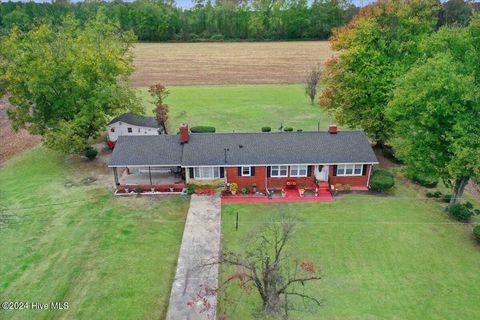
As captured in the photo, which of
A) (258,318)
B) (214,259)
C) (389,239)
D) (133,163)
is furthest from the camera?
(133,163)

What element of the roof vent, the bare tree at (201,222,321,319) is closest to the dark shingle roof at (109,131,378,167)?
the roof vent

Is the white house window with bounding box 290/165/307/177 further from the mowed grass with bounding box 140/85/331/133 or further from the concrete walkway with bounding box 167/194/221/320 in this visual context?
the mowed grass with bounding box 140/85/331/133

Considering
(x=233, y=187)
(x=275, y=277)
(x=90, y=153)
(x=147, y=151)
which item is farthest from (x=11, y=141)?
(x=275, y=277)

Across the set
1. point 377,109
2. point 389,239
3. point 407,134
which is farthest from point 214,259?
point 377,109

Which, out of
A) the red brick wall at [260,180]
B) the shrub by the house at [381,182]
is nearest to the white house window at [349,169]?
the shrub by the house at [381,182]

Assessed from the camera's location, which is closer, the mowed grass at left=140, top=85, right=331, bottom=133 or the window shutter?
the window shutter

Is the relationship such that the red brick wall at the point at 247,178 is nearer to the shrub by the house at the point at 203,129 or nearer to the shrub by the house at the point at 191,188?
the shrub by the house at the point at 191,188

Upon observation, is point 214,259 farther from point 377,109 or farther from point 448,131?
point 377,109
